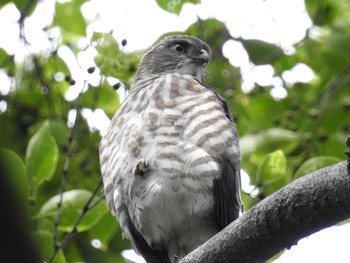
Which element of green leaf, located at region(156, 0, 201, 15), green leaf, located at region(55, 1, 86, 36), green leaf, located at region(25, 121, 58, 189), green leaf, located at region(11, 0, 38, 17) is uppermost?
green leaf, located at region(11, 0, 38, 17)

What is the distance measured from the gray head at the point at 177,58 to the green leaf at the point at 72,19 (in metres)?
0.56

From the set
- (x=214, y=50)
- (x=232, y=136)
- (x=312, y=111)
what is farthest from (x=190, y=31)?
(x=232, y=136)

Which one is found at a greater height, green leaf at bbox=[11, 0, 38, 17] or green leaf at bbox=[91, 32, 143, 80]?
green leaf at bbox=[11, 0, 38, 17]

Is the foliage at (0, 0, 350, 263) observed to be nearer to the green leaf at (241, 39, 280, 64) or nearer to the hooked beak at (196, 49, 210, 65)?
the green leaf at (241, 39, 280, 64)

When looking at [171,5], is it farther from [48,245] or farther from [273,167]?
[48,245]

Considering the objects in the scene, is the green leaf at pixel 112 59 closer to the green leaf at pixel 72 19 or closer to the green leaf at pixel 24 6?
the green leaf at pixel 72 19

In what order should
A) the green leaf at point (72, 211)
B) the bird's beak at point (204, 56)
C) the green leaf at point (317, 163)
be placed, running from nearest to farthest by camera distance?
1. the green leaf at point (317, 163)
2. the green leaf at point (72, 211)
3. the bird's beak at point (204, 56)

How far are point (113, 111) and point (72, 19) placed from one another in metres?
0.82

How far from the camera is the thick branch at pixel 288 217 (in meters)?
1.61

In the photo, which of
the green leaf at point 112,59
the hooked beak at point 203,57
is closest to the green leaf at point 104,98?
the green leaf at point 112,59

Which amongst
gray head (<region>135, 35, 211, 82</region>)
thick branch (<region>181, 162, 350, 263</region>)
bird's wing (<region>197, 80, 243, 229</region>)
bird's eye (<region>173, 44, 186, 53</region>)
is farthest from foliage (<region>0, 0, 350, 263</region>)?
thick branch (<region>181, 162, 350, 263</region>)

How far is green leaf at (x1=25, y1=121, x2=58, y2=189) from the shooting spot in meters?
3.39

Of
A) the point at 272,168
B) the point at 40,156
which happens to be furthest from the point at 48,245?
the point at 272,168

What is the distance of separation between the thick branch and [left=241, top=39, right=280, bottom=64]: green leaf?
2956 mm
